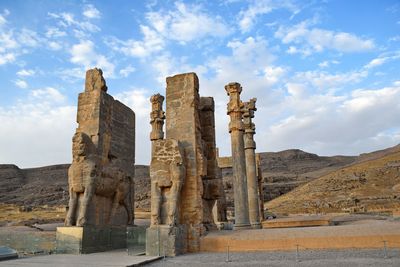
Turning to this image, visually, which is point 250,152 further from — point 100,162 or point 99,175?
point 99,175

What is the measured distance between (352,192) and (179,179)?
Result: 102ft

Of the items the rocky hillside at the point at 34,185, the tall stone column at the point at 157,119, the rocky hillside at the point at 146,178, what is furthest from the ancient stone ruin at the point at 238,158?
the rocky hillside at the point at 34,185

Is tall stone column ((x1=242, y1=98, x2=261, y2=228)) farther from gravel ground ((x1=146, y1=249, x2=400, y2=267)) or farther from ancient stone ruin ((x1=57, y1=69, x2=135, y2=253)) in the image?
gravel ground ((x1=146, y1=249, x2=400, y2=267))

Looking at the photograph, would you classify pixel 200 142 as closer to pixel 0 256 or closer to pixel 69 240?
pixel 69 240

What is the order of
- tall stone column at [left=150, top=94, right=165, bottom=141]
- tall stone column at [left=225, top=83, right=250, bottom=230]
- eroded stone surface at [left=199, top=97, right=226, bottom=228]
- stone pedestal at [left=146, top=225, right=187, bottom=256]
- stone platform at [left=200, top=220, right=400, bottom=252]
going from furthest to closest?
1. tall stone column at [left=150, top=94, right=165, bottom=141]
2. tall stone column at [left=225, top=83, right=250, bottom=230]
3. eroded stone surface at [left=199, top=97, right=226, bottom=228]
4. stone pedestal at [left=146, top=225, right=187, bottom=256]
5. stone platform at [left=200, top=220, right=400, bottom=252]

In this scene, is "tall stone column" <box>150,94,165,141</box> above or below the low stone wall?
above

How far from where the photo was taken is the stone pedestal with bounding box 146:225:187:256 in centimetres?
770

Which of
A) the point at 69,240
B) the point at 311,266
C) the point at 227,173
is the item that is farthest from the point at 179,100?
the point at 227,173

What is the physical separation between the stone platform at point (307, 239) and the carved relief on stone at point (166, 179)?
1.15 meters

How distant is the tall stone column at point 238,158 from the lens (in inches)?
417

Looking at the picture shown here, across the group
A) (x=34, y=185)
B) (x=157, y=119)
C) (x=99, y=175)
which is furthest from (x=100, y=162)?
(x=34, y=185)

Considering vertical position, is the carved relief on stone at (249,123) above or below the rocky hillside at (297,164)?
below

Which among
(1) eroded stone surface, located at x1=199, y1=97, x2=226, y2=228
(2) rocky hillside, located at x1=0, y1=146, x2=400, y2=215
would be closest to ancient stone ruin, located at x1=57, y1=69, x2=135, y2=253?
(1) eroded stone surface, located at x1=199, y1=97, x2=226, y2=228

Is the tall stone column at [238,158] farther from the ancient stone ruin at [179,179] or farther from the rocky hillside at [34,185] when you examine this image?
the rocky hillside at [34,185]
